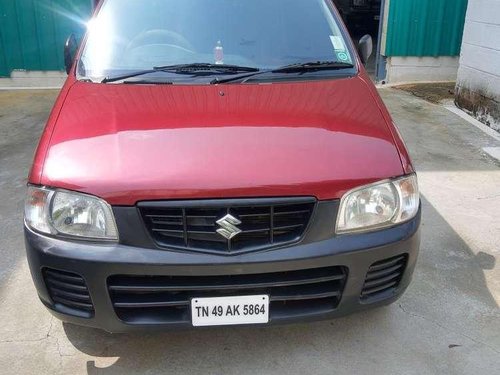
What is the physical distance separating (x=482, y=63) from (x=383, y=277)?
4.88 metres

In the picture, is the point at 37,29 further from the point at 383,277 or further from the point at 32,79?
the point at 383,277

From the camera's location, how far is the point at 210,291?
2.12 metres

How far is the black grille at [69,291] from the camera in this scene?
6.95 feet

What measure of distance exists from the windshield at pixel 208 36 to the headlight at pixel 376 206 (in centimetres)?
96

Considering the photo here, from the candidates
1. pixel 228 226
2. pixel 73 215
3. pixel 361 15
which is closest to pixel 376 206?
pixel 228 226

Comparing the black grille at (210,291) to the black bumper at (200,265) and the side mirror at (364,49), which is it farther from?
the side mirror at (364,49)

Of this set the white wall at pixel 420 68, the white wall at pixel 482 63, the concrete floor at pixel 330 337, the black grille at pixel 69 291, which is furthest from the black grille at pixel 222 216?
the white wall at pixel 420 68

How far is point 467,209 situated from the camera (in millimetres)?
4055

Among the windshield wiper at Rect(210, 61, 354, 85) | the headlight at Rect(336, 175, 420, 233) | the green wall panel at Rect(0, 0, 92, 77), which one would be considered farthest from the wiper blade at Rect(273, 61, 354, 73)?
the green wall panel at Rect(0, 0, 92, 77)

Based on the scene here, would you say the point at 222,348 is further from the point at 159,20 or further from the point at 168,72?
the point at 159,20

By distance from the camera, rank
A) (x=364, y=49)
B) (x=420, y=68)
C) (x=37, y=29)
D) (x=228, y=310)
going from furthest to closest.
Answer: (x=420, y=68)
(x=37, y=29)
(x=364, y=49)
(x=228, y=310)

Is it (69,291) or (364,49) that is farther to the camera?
(364,49)

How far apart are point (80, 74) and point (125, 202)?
1.25 metres

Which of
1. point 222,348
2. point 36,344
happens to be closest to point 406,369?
point 222,348
